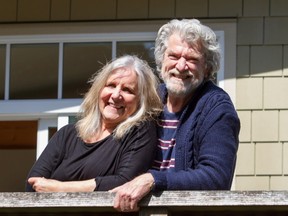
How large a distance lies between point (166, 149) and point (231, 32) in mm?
3052

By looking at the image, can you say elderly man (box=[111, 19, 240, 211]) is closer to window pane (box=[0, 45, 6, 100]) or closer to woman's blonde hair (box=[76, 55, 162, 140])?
woman's blonde hair (box=[76, 55, 162, 140])

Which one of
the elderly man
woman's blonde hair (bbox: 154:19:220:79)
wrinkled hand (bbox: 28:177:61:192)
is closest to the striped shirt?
the elderly man

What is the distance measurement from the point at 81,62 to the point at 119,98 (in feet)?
10.5

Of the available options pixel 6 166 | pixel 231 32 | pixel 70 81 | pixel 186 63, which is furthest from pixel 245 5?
pixel 6 166

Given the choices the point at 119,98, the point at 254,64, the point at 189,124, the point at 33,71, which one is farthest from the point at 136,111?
the point at 33,71

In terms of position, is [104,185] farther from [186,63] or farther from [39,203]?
[186,63]

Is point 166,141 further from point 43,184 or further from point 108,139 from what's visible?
point 43,184

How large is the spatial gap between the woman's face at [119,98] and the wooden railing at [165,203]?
21.6 inches

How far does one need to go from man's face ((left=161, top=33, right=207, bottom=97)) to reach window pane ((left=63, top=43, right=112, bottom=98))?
309cm

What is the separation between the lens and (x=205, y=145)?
3.69 metres

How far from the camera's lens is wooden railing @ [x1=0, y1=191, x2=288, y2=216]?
3328 mm

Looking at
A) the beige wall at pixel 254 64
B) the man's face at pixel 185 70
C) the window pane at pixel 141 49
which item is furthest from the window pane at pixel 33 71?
the man's face at pixel 185 70

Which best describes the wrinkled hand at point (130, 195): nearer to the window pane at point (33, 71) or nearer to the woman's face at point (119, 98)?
the woman's face at point (119, 98)

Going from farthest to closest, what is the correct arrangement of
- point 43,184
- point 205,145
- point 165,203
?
point 43,184
point 205,145
point 165,203
